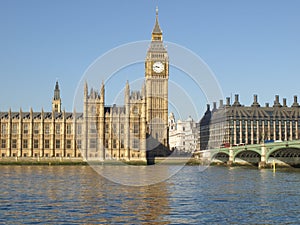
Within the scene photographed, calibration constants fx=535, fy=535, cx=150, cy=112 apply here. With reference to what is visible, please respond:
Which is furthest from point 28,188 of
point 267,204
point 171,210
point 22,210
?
→ point 267,204

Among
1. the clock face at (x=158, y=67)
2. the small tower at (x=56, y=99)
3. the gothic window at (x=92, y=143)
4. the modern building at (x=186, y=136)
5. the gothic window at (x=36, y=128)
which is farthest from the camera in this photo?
the modern building at (x=186, y=136)

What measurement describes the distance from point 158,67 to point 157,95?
7574mm

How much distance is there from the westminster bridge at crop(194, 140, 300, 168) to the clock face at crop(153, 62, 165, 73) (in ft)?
76.3

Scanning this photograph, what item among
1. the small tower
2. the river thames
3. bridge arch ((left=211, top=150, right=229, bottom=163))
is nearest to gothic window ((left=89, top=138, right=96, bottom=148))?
bridge arch ((left=211, top=150, right=229, bottom=163))

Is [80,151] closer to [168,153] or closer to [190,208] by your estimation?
[168,153]

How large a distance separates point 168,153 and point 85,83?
2527 centimetres

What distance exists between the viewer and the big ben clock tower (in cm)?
12156

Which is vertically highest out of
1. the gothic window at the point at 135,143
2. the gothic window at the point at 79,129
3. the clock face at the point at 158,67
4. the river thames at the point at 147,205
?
the clock face at the point at 158,67

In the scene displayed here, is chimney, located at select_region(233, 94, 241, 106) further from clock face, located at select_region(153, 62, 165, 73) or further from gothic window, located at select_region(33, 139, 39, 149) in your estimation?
gothic window, located at select_region(33, 139, 39, 149)

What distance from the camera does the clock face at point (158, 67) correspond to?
129125mm

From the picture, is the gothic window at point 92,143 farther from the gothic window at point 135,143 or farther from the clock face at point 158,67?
the clock face at point 158,67

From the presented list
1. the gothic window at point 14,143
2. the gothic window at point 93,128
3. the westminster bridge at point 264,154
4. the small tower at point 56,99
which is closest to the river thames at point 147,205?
the westminster bridge at point 264,154

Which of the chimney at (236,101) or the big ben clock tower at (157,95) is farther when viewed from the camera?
the chimney at (236,101)

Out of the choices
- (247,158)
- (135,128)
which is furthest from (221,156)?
(135,128)
